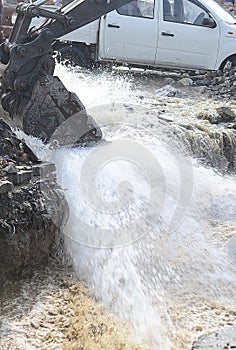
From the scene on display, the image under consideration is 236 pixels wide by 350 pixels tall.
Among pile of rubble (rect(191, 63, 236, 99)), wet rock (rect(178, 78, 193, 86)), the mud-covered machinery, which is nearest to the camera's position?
the mud-covered machinery

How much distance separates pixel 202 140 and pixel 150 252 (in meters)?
2.96

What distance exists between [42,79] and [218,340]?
3.55 metres

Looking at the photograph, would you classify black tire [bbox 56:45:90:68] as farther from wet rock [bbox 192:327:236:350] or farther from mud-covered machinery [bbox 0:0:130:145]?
wet rock [bbox 192:327:236:350]

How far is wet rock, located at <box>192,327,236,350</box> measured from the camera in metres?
3.50

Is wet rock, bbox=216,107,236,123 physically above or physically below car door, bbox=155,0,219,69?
below

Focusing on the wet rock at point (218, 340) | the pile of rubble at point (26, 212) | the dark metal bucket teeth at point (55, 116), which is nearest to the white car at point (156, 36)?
the dark metal bucket teeth at point (55, 116)

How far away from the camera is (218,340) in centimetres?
359

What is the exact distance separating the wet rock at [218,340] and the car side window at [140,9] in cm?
798

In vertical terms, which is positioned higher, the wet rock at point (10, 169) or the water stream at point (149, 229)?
the wet rock at point (10, 169)

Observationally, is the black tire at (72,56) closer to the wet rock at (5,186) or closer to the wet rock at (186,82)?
the wet rock at (186,82)

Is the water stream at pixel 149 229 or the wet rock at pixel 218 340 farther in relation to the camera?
the water stream at pixel 149 229

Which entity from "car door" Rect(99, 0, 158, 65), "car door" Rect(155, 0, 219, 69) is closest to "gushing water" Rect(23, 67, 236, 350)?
"car door" Rect(99, 0, 158, 65)

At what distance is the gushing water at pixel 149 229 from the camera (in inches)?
158

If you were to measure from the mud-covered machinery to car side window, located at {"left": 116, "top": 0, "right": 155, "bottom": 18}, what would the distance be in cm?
438
